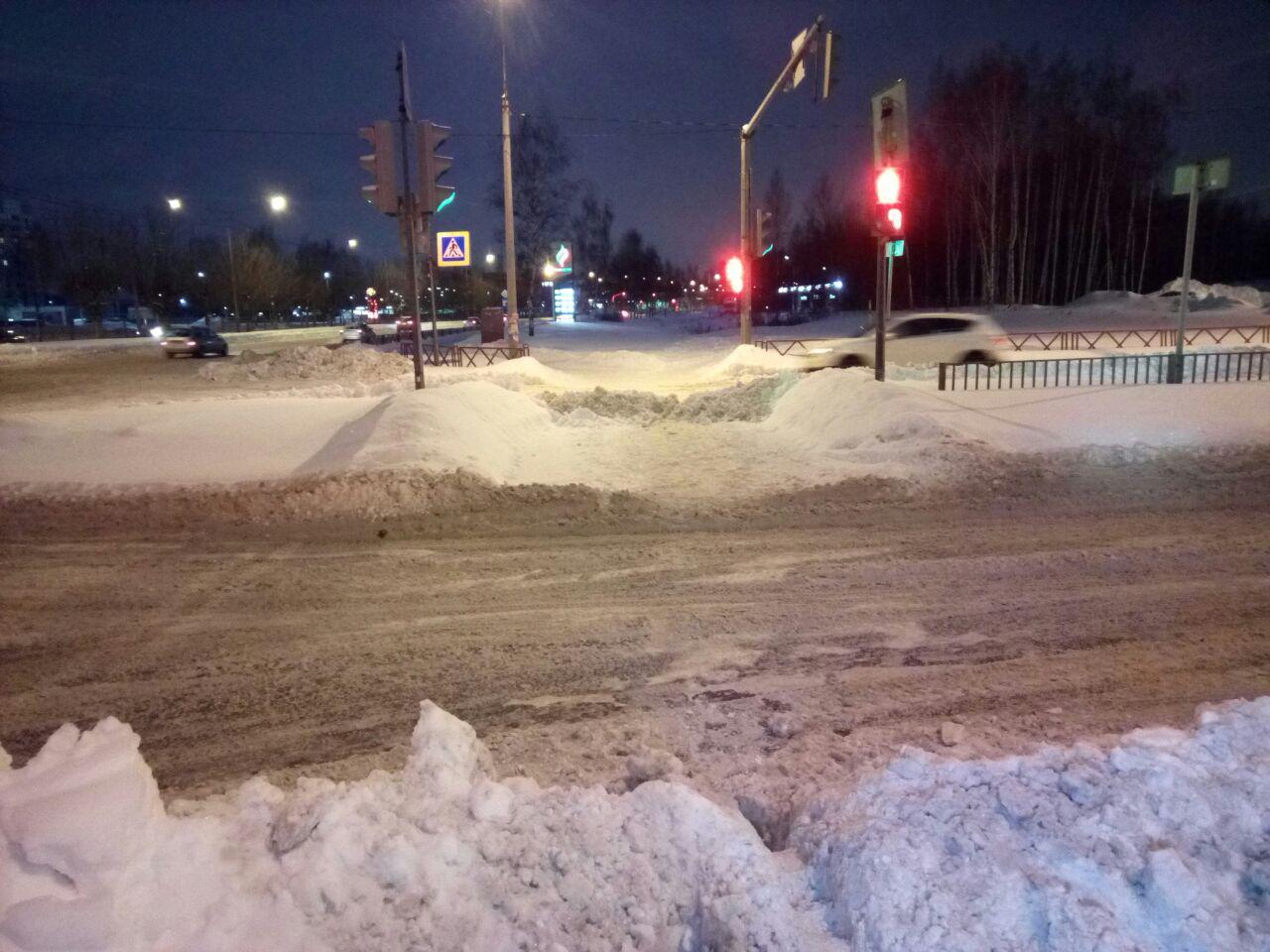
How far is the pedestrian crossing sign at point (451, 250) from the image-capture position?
25000mm

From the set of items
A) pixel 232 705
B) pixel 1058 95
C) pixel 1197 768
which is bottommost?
pixel 232 705

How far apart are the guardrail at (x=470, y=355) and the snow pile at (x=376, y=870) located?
24.0m

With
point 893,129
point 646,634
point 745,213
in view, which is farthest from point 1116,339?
point 646,634

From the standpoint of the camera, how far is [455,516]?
988 cm

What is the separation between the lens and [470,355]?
3133 centimetres

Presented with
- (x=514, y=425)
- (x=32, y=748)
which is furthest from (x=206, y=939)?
(x=514, y=425)

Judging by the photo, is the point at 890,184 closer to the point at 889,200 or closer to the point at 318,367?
the point at 889,200

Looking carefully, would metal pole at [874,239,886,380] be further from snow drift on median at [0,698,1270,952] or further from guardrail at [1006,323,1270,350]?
guardrail at [1006,323,1270,350]

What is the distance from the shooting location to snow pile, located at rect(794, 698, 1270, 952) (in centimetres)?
313

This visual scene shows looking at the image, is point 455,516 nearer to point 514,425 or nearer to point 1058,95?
point 514,425

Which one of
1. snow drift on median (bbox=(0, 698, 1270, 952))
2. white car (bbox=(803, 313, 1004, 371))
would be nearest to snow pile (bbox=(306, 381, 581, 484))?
snow drift on median (bbox=(0, 698, 1270, 952))

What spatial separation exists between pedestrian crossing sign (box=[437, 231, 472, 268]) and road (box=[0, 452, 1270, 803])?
1656cm

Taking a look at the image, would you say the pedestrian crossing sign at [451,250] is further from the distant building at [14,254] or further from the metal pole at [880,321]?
the distant building at [14,254]

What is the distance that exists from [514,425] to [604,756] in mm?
10665
